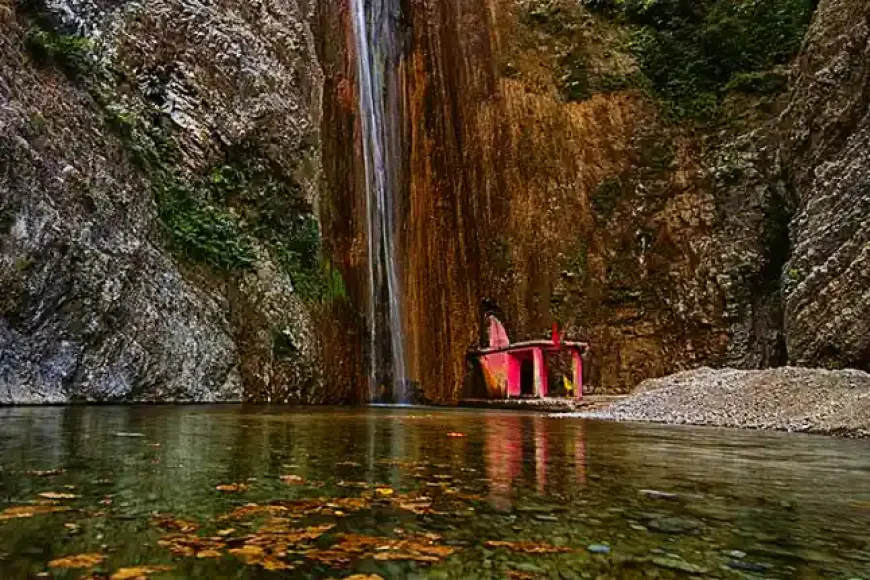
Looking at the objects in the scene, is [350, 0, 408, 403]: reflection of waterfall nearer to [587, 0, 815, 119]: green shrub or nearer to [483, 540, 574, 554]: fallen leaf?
[587, 0, 815, 119]: green shrub

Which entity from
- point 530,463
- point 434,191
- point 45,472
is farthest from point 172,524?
point 434,191

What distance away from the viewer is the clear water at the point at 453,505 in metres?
1.48

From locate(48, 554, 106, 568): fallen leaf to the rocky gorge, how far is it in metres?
8.69

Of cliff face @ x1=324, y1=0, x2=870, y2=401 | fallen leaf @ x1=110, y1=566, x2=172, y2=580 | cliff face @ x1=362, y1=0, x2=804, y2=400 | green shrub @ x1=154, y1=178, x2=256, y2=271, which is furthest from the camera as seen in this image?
cliff face @ x1=362, y1=0, x2=804, y2=400

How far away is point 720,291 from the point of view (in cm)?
1791

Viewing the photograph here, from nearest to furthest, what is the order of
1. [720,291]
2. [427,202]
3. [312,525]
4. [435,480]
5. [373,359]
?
Result: 1. [312,525]
2. [435,480]
3. [373,359]
4. [720,291]
5. [427,202]

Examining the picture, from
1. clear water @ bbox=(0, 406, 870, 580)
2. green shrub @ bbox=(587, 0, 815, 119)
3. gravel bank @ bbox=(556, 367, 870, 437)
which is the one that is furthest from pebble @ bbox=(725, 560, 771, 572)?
green shrub @ bbox=(587, 0, 815, 119)

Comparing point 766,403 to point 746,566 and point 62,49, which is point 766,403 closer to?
point 746,566

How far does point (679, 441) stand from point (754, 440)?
799mm

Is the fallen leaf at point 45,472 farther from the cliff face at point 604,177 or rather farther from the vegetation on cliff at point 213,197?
the cliff face at point 604,177

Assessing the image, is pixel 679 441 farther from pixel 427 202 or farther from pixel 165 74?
pixel 427 202

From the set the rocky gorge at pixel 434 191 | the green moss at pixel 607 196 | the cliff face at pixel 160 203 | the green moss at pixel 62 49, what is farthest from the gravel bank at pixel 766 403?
the green moss at pixel 62 49

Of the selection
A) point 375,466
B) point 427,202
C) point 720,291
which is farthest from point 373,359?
point 375,466

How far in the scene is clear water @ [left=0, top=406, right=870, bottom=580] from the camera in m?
1.48
